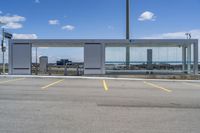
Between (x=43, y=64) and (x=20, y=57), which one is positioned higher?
(x=20, y=57)

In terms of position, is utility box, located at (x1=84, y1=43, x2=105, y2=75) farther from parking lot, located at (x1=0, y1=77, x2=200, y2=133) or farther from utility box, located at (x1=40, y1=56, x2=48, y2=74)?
parking lot, located at (x1=0, y1=77, x2=200, y2=133)

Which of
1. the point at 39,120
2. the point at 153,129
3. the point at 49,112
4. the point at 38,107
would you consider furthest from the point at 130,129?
the point at 38,107

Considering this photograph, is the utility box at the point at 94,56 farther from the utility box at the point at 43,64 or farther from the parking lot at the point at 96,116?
the parking lot at the point at 96,116

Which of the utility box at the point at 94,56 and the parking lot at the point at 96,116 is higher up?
the utility box at the point at 94,56

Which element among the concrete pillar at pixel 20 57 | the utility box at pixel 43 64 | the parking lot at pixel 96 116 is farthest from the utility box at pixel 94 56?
the parking lot at pixel 96 116

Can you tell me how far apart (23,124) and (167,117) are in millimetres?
3954

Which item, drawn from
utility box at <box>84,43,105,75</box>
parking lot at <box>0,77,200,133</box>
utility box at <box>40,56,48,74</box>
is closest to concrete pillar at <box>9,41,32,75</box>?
utility box at <box>40,56,48,74</box>

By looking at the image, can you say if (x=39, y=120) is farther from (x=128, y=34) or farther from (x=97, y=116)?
(x=128, y=34)

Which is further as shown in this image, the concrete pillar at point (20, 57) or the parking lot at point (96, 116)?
the concrete pillar at point (20, 57)

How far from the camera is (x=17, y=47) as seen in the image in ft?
101

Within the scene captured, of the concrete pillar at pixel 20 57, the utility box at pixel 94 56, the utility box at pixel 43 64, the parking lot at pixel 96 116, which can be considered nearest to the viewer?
the parking lot at pixel 96 116

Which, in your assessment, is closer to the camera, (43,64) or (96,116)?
(96,116)

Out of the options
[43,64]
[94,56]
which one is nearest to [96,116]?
[94,56]

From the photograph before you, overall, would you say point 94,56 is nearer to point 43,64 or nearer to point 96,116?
point 43,64
